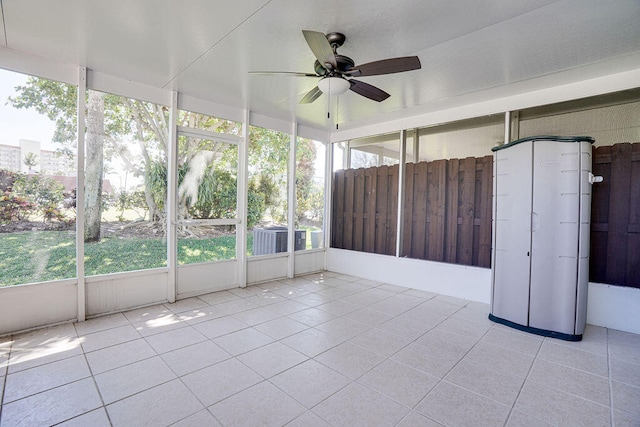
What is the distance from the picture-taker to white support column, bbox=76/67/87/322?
326cm

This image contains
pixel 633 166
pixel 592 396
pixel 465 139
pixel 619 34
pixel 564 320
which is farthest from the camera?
pixel 465 139

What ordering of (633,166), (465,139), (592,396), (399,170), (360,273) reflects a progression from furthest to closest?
(360,273), (399,170), (465,139), (633,166), (592,396)

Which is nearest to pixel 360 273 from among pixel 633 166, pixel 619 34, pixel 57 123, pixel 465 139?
pixel 465 139

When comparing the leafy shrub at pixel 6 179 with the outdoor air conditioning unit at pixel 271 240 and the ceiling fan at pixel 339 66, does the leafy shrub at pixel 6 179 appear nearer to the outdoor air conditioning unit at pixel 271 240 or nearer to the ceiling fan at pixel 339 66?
the ceiling fan at pixel 339 66

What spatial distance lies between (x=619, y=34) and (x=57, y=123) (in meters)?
5.50

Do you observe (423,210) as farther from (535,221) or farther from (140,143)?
(140,143)

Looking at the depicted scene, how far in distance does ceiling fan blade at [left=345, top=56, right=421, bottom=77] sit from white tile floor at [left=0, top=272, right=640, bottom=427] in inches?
97.4

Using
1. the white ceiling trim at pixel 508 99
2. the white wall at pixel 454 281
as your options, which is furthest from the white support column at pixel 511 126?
the white wall at pixel 454 281

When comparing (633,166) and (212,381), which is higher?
(633,166)

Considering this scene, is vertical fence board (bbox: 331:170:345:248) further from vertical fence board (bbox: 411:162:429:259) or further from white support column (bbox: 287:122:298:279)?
vertical fence board (bbox: 411:162:429:259)

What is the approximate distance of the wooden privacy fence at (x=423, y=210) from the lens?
4168mm

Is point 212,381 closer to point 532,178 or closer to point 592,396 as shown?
point 592,396

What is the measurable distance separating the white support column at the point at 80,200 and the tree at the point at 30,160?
0.36m

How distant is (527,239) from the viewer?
319cm
